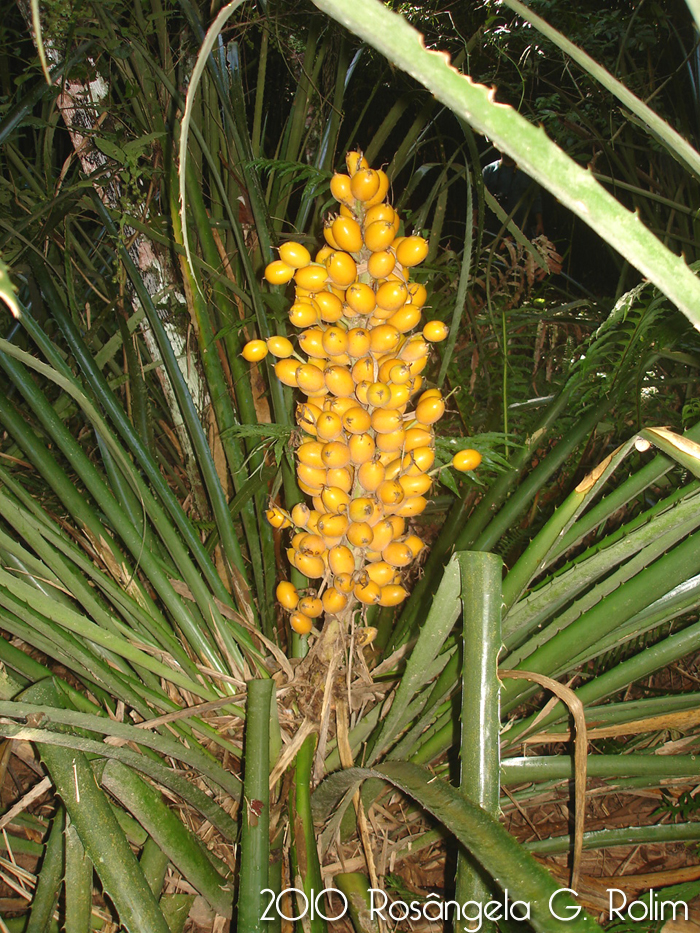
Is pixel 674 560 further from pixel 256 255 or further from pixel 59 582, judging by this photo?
pixel 256 255

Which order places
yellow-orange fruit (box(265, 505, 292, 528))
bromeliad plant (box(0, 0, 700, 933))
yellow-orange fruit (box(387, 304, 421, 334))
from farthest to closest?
1. yellow-orange fruit (box(265, 505, 292, 528))
2. yellow-orange fruit (box(387, 304, 421, 334))
3. bromeliad plant (box(0, 0, 700, 933))

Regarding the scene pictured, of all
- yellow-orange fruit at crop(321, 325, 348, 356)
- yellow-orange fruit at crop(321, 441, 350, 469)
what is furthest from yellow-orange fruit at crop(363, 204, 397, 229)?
yellow-orange fruit at crop(321, 441, 350, 469)

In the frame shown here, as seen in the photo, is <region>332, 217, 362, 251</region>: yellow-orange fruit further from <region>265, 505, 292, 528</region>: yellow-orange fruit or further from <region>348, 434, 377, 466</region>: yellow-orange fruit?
<region>265, 505, 292, 528</region>: yellow-orange fruit

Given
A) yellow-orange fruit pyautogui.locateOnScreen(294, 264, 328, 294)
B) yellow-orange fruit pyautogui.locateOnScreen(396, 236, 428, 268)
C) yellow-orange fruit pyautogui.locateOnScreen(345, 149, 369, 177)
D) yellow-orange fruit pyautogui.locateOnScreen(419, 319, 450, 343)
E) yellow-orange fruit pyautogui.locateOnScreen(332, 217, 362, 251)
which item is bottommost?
yellow-orange fruit pyautogui.locateOnScreen(419, 319, 450, 343)

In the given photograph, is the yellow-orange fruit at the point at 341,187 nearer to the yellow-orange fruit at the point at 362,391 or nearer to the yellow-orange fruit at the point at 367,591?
the yellow-orange fruit at the point at 362,391

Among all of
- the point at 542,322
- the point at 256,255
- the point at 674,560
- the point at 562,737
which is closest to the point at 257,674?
the point at 562,737

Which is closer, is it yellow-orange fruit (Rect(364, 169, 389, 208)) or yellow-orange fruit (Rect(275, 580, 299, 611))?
yellow-orange fruit (Rect(364, 169, 389, 208))

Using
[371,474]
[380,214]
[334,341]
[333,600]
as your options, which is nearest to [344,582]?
[333,600]

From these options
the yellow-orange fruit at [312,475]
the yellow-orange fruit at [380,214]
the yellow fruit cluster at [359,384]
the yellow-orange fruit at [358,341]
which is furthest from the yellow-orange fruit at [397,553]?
the yellow-orange fruit at [380,214]
